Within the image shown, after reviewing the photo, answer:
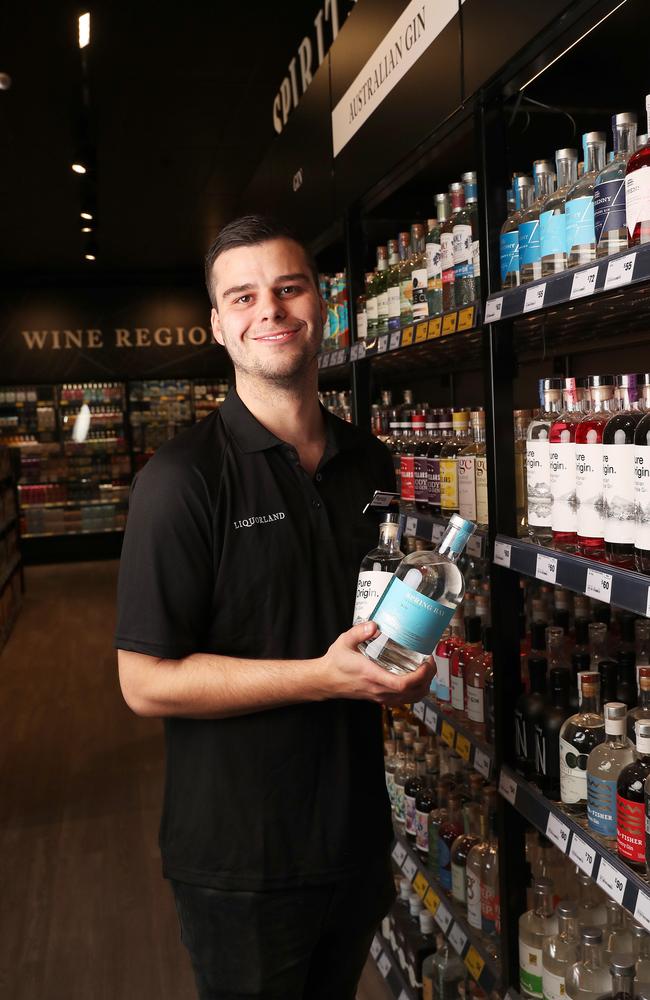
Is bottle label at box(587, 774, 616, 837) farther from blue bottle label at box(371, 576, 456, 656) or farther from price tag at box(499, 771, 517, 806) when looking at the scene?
blue bottle label at box(371, 576, 456, 656)

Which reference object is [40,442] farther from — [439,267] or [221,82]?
[439,267]

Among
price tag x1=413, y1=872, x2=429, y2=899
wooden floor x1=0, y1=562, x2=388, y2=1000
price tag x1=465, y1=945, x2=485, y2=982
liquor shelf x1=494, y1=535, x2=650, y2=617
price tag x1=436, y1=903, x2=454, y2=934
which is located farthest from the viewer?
wooden floor x1=0, y1=562, x2=388, y2=1000

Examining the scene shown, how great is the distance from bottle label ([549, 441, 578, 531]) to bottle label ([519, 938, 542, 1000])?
1.03 m

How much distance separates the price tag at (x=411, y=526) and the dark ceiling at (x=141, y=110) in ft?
11.7

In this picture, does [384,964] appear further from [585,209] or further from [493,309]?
[585,209]

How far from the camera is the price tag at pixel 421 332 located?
2506 mm

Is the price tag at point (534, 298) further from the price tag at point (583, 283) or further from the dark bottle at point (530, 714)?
the dark bottle at point (530, 714)

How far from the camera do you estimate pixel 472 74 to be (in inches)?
83.4

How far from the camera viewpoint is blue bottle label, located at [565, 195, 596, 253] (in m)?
1.81

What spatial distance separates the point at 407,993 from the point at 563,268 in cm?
232

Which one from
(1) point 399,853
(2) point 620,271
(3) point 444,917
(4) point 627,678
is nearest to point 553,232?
(2) point 620,271

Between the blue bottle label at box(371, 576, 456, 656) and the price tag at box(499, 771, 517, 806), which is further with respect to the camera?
the price tag at box(499, 771, 517, 806)

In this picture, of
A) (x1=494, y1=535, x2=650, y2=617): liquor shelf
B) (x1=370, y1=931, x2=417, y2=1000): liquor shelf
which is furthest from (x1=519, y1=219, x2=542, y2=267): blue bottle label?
(x1=370, y1=931, x2=417, y2=1000): liquor shelf

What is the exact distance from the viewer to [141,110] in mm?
6660
